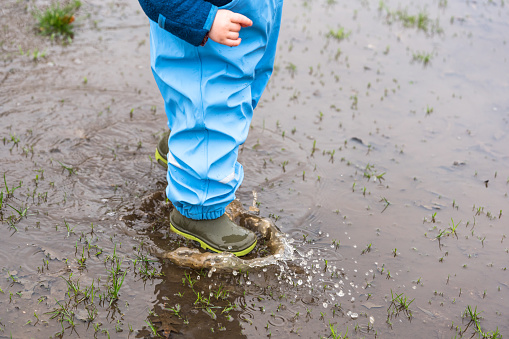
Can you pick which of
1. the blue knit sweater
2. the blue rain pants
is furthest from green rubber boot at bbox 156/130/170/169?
the blue knit sweater

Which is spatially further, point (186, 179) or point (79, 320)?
point (186, 179)

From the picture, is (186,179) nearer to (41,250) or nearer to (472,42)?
(41,250)

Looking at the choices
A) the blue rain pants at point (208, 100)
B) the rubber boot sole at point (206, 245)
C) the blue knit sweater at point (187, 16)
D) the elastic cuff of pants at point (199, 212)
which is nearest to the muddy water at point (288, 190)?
the rubber boot sole at point (206, 245)

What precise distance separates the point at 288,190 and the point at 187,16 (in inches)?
68.0

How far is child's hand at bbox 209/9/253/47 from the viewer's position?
2.46 metres

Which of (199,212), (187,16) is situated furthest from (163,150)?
(187,16)

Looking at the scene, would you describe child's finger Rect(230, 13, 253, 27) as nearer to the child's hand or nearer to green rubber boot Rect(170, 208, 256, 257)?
the child's hand

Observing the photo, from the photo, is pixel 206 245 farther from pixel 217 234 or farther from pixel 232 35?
pixel 232 35

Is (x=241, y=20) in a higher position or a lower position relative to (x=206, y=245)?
higher

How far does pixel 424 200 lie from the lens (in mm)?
3854

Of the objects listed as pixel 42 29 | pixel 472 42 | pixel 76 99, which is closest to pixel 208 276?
pixel 76 99

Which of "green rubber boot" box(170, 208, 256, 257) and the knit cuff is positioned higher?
the knit cuff

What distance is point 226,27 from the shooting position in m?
2.46

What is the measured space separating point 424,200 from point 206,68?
6.68ft
